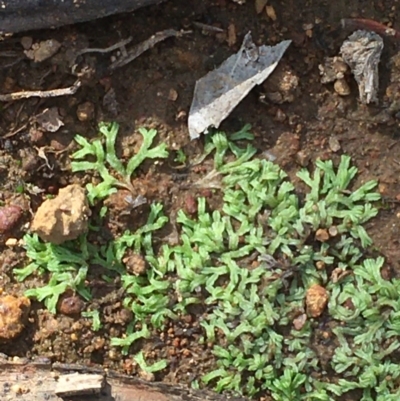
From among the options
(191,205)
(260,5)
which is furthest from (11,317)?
(260,5)

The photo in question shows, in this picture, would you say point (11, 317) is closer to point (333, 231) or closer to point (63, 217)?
point (63, 217)

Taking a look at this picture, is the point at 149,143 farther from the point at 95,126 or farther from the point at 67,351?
the point at 67,351

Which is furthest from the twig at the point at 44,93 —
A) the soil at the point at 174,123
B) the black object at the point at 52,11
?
the black object at the point at 52,11

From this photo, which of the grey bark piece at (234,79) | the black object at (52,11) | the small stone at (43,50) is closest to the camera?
the black object at (52,11)

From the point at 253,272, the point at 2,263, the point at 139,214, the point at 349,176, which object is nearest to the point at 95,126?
the point at 139,214

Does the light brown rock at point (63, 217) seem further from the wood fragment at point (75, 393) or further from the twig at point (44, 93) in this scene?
the wood fragment at point (75, 393)

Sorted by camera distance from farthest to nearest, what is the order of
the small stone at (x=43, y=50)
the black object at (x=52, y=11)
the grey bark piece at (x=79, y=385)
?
the small stone at (x=43, y=50)
the black object at (x=52, y=11)
the grey bark piece at (x=79, y=385)

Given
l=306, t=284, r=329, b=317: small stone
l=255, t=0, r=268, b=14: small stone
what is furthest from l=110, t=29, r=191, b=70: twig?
l=306, t=284, r=329, b=317: small stone
